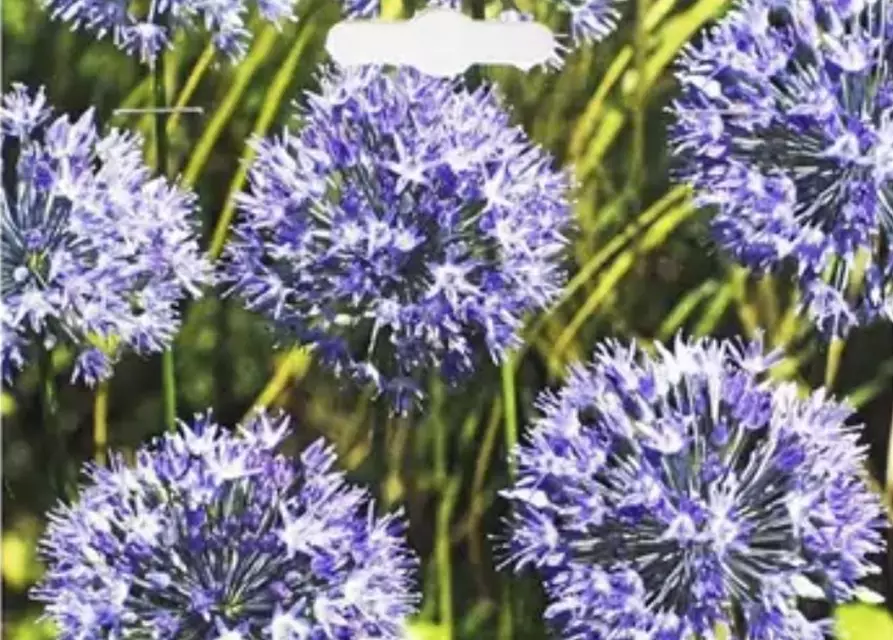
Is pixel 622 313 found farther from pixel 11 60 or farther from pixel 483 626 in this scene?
pixel 11 60

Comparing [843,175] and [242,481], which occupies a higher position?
[843,175]

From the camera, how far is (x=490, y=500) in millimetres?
580

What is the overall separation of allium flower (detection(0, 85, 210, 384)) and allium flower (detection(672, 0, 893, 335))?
Result: 0.72ft

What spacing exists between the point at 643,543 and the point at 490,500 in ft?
0.21

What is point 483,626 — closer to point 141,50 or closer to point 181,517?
point 181,517

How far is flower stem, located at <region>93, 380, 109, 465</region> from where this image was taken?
60 centimetres

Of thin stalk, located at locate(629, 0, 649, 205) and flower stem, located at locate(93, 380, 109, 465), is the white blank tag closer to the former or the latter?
thin stalk, located at locate(629, 0, 649, 205)

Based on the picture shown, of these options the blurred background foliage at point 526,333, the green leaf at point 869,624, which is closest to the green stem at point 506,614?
the blurred background foliage at point 526,333

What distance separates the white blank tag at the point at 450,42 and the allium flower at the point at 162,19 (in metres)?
0.02

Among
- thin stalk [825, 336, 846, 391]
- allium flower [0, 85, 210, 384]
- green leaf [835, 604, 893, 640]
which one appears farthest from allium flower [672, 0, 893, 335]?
allium flower [0, 85, 210, 384]

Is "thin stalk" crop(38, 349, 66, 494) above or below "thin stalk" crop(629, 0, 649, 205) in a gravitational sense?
below

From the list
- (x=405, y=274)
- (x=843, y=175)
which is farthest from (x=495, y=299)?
(x=843, y=175)

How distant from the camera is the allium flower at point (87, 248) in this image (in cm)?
60

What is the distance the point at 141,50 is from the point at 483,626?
28 cm
